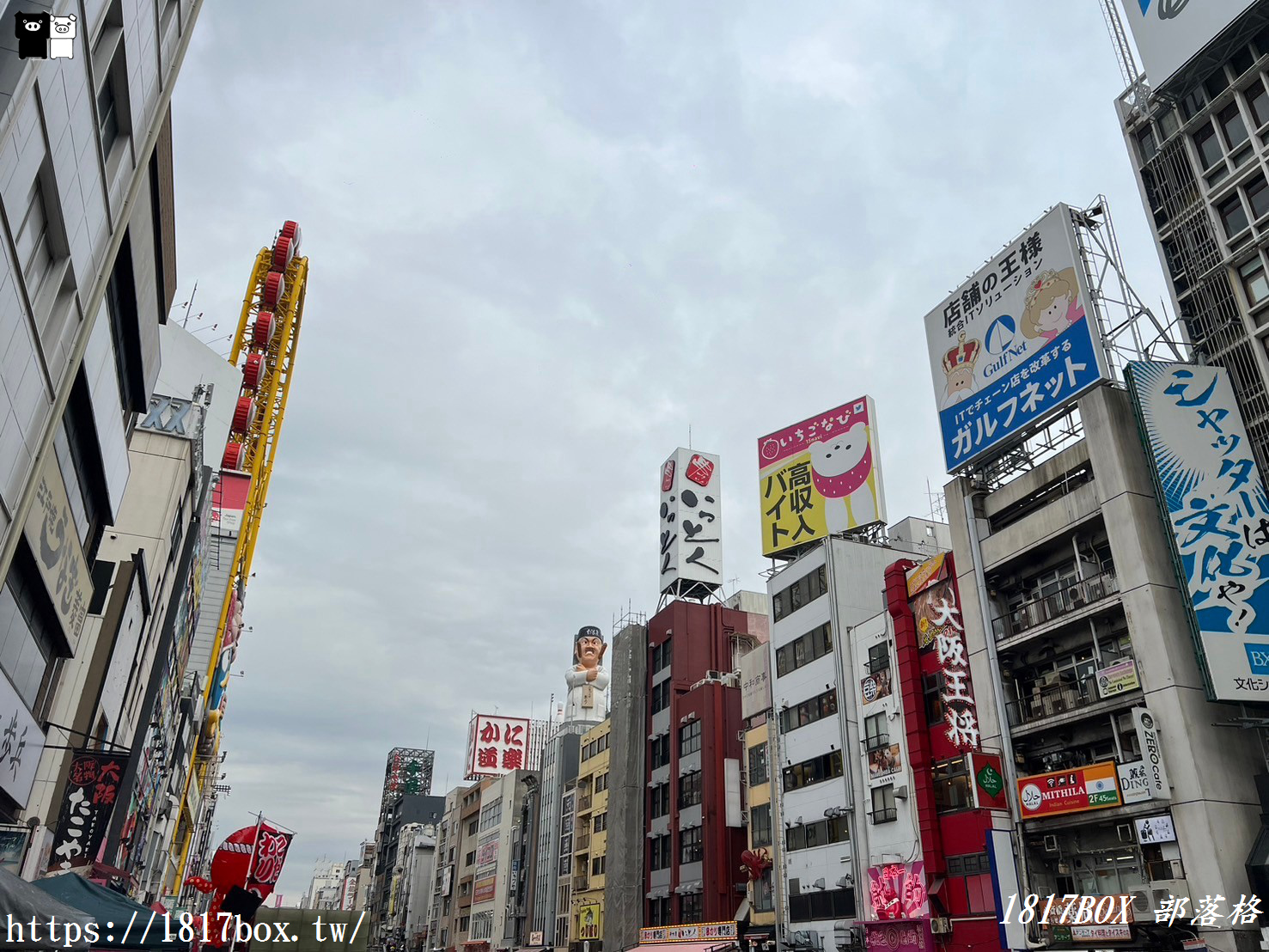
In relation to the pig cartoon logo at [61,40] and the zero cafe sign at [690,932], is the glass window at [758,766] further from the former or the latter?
the pig cartoon logo at [61,40]

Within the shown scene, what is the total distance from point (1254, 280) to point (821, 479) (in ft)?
79.2

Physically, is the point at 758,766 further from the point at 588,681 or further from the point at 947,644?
the point at 588,681

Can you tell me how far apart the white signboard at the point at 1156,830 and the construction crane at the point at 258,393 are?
2675 inches

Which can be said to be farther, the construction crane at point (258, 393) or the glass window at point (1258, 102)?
the construction crane at point (258, 393)

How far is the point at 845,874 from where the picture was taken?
42.6 m

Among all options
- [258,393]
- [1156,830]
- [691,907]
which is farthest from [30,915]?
[258,393]

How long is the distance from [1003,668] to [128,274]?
34136 millimetres

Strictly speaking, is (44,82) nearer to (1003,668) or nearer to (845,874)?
(1003,668)

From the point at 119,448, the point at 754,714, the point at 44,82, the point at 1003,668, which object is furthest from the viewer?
the point at 754,714

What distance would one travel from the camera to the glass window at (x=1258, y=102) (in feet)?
120

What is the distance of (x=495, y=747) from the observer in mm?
110875

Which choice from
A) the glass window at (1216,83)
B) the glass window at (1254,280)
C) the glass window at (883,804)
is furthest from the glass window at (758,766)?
the glass window at (1216,83)

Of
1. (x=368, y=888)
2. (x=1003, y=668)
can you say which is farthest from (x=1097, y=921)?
(x=368, y=888)

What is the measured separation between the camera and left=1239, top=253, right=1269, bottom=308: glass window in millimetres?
35656
